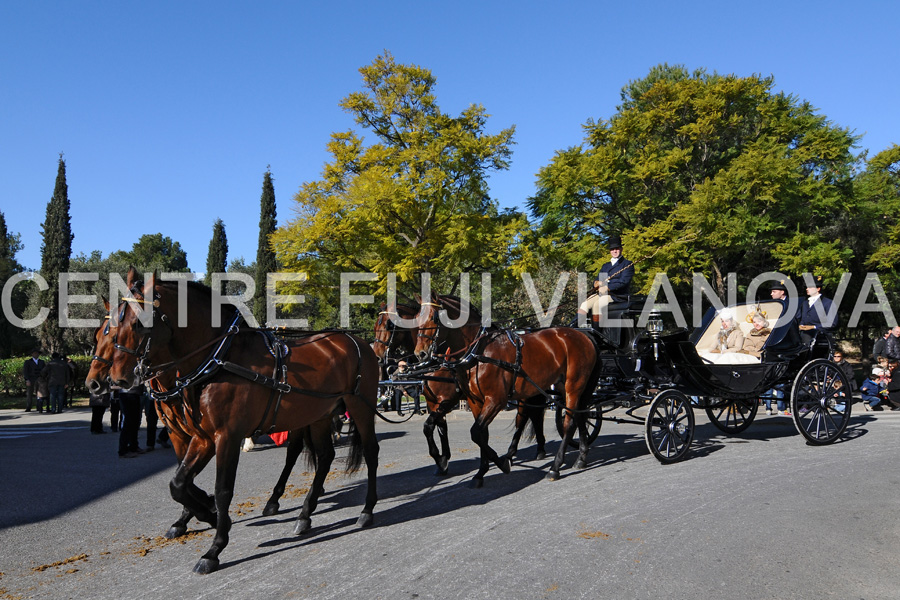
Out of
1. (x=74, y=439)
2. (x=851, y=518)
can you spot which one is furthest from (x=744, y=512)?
(x=74, y=439)

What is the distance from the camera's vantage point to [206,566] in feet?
15.7

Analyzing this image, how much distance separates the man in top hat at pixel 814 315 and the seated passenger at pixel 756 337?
0.49 m

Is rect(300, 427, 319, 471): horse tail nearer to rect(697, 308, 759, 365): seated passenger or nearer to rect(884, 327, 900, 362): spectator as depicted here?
rect(697, 308, 759, 365): seated passenger

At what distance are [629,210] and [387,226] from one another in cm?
897

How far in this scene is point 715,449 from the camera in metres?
9.34

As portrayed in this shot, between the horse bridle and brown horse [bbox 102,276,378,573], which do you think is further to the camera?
the horse bridle

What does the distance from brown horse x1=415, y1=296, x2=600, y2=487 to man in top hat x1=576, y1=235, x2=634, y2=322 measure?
2.53 feet

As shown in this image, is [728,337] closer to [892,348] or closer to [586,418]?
[586,418]

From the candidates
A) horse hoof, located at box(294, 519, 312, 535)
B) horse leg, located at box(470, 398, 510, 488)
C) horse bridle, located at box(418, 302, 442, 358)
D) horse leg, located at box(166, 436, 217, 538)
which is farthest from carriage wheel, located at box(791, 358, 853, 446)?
horse leg, located at box(166, 436, 217, 538)

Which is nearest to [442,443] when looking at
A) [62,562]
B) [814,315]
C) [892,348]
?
[62,562]

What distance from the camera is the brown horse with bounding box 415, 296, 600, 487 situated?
7.78 meters

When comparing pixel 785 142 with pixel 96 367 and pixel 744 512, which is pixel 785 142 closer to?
pixel 744 512

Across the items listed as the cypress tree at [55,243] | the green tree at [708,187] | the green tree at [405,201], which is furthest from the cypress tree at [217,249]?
the green tree at [708,187]

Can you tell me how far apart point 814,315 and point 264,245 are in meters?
36.2
